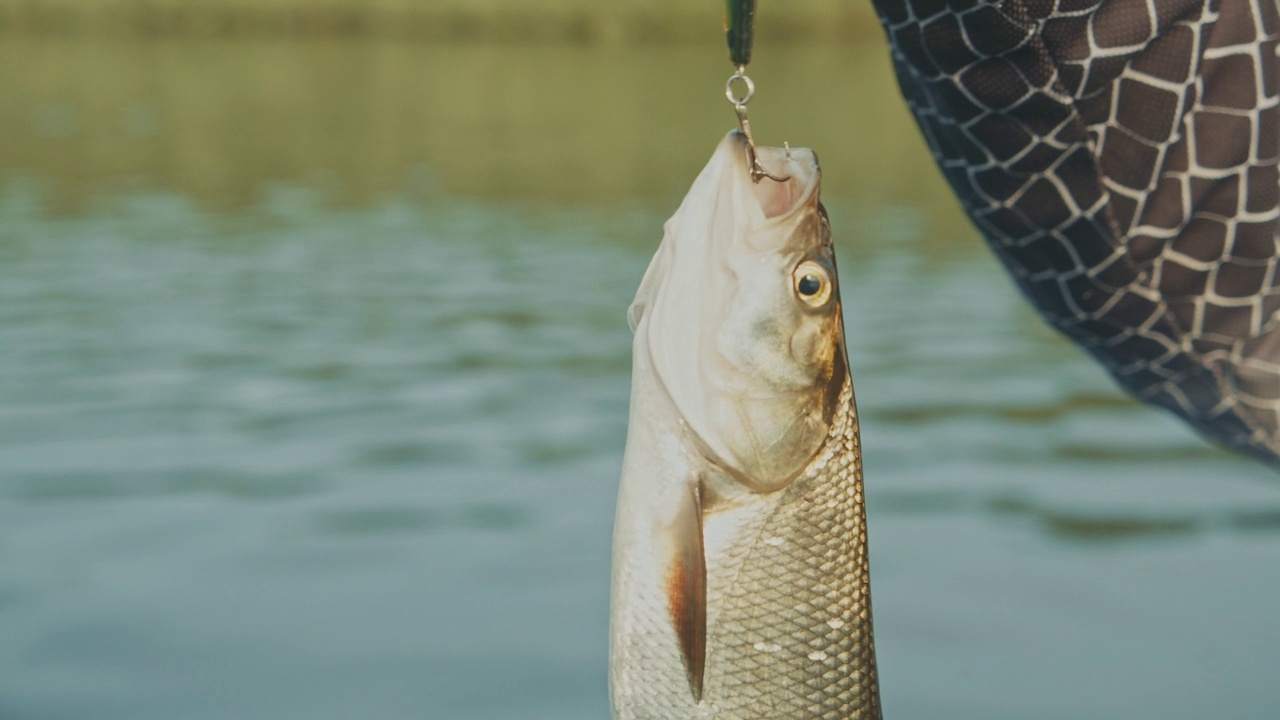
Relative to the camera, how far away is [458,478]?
25.0 feet

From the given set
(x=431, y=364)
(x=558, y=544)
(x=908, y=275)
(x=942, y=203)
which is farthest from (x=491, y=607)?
(x=942, y=203)

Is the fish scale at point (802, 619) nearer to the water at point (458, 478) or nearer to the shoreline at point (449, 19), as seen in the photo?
the water at point (458, 478)

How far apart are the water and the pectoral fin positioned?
10.7ft

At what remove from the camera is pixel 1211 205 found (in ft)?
10.3

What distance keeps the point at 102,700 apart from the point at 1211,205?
3.84 m

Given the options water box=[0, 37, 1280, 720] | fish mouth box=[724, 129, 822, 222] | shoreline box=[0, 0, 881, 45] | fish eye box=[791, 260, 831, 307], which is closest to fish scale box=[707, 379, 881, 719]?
Answer: fish eye box=[791, 260, 831, 307]

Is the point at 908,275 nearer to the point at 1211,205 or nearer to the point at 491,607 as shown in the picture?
the point at 491,607

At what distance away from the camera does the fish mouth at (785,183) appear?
2348mm

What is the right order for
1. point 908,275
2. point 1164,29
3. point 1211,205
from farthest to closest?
point 908,275
point 1211,205
point 1164,29

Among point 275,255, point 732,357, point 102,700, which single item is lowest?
point 732,357

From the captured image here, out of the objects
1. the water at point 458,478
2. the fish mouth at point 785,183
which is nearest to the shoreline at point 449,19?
the water at point 458,478

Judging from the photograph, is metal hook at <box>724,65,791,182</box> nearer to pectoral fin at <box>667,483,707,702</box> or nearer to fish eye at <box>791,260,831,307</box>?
fish eye at <box>791,260,831,307</box>

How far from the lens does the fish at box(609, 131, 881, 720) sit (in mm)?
2285

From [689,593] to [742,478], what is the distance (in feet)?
0.62
